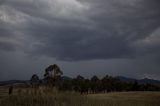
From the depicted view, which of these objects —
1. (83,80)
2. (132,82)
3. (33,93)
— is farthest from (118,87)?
(33,93)

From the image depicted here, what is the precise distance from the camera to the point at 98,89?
93875 millimetres

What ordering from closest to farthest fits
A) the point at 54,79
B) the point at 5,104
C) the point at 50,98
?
the point at 5,104 → the point at 50,98 → the point at 54,79

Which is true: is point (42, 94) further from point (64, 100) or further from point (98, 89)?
point (98, 89)

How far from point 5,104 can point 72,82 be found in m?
68.1

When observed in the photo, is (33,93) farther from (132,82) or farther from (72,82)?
(132,82)

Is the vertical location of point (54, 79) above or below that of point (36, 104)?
above

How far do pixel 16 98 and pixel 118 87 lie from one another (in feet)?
252

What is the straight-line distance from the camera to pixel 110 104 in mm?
16828

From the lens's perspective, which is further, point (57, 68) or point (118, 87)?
point (118, 87)

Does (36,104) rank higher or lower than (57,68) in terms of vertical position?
lower

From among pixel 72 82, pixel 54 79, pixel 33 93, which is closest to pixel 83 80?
pixel 72 82

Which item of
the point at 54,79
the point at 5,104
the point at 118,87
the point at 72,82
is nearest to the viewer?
the point at 5,104

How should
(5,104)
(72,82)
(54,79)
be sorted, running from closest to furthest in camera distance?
(5,104)
(54,79)
(72,82)

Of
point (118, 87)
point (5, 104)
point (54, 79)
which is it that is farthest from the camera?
point (118, 87)
